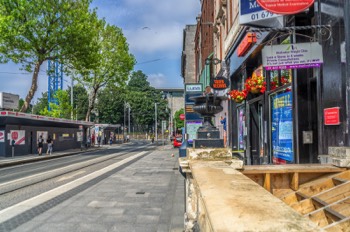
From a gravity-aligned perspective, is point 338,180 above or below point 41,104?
below

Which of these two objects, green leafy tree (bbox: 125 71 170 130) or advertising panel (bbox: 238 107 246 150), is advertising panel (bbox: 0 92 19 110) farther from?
green leafy tree (bbox: 125 71 170 130)

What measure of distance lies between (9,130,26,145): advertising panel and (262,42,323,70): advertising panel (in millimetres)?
25822

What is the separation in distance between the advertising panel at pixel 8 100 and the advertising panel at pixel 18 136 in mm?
8344

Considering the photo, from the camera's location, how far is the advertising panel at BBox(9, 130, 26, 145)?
92.0ft

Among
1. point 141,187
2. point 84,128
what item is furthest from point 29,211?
point 84,128

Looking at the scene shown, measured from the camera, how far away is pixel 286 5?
607cm

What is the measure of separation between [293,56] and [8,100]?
119 ft

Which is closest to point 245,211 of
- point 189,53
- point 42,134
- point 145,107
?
point 42,134

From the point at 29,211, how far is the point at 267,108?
6.61 metres

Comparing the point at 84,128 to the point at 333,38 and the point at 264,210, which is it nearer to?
the point at 333,38

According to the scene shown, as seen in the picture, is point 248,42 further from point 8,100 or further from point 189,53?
point 189,53

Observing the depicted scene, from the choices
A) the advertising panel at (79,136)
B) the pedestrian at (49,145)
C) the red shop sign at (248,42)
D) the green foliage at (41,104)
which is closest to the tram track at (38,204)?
the red shop sign at (248,42)

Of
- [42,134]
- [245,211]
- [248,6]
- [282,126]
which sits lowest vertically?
[245,211]

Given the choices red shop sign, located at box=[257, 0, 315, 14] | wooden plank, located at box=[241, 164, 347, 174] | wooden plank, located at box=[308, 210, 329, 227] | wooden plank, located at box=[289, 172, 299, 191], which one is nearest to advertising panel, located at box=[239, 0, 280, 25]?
red shop sign, located at box=[257, 0, 315, 14]
